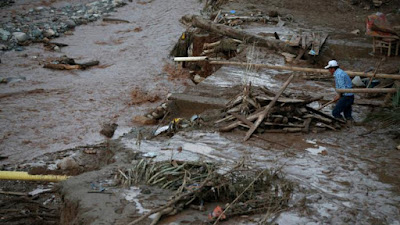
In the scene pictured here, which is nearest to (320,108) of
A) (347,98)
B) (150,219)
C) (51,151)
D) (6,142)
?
(347,98)

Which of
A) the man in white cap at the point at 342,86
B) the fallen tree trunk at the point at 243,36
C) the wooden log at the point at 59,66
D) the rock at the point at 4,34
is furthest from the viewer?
the rock at the point at 4,34

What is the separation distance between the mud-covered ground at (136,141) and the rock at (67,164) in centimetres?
8

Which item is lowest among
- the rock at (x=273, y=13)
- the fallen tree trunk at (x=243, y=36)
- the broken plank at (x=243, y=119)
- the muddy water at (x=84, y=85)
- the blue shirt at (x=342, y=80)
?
the muddy water at (x=84, y=85)

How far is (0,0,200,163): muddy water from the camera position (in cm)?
909

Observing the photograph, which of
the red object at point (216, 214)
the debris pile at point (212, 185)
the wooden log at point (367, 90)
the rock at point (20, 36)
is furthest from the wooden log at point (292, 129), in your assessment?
the rock at point (20, 36)

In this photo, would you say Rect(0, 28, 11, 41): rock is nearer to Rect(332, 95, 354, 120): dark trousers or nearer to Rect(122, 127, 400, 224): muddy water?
Rect(122, 127, 400, 224): muddy water

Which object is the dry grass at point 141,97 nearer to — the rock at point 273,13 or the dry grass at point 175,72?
the dry grass at point 175,72

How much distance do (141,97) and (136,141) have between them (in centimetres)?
432

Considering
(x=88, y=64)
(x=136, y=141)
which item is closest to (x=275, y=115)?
(x=136, y=141)

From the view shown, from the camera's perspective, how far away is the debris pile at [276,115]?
24.2 feet

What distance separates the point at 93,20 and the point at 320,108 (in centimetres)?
1236

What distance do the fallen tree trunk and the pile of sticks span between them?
13.3 ft

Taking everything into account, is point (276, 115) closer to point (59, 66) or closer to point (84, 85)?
point (84, 85)

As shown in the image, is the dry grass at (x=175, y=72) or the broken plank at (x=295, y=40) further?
the dry grass at (x=175, y=72)
